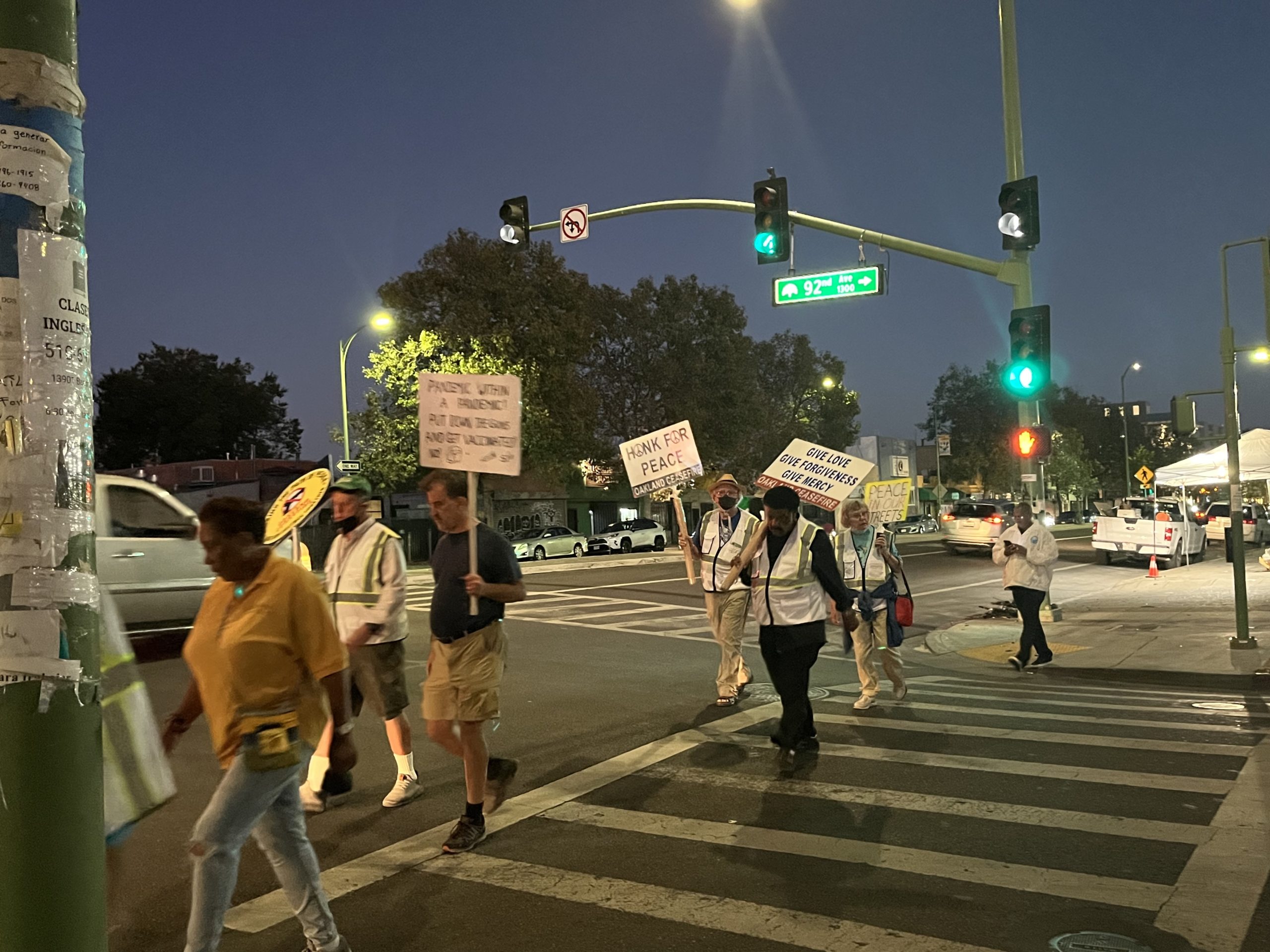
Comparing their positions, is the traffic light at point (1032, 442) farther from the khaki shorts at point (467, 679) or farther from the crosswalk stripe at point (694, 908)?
the crosswalk stripe at point (694, 908)

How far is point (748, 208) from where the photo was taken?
14.3m

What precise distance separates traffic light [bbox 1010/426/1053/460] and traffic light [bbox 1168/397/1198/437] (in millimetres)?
2617

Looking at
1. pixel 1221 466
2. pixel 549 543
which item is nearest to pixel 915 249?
pixel 1221 466

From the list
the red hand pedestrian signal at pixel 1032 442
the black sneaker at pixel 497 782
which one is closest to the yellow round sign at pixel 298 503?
the black sneaker at pixel 497 782

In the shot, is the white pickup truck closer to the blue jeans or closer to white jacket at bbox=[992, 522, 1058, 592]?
white jacket at bbox=[992, 522, 1058, 592]

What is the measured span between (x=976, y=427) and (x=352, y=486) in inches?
3222

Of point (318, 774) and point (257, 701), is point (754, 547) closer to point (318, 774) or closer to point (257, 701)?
point (318, 774)

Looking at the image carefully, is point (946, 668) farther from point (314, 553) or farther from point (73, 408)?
point (314, 553)

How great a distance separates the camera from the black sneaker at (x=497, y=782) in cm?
573

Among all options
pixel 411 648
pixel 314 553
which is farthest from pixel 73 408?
pixel 314 553

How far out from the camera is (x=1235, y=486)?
1233 centimetres

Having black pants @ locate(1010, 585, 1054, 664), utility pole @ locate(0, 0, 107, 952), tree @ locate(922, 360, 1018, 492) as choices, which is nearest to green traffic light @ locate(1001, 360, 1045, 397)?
black pants @ locate(1010, 585, 1054, 664)

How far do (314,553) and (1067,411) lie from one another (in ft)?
251

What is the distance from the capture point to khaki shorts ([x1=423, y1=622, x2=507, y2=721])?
17.4 ft
